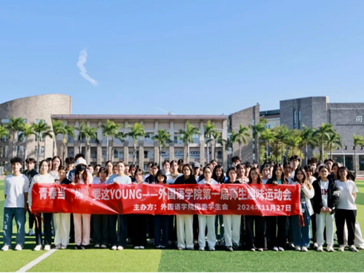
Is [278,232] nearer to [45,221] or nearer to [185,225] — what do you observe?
[185,225]

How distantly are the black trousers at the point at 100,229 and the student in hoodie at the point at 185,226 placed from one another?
4.88ft

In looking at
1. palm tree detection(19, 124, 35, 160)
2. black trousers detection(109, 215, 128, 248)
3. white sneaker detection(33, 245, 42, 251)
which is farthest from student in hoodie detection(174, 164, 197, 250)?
palm tree detection(19, 124, 35, 160)

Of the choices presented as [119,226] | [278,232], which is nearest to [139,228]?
[119,226]

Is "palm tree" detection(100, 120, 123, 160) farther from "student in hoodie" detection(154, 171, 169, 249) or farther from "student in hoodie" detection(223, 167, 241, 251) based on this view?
"student in hoodie" detection(223, 167, 241, 251)

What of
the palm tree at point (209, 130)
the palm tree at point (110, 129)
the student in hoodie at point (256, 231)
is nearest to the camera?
the student in hoodie at point (256, 231)

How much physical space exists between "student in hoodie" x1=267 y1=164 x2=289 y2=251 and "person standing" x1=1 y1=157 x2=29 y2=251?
198 inches

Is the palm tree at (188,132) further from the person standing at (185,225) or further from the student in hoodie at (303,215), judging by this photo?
the student in hoodie at (303,215)

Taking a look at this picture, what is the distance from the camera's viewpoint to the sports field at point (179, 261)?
17.8 ft

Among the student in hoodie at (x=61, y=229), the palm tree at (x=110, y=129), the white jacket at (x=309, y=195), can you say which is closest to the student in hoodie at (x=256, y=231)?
the white jacket at (x=309, y=195)

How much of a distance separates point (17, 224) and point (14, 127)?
54.4 meters

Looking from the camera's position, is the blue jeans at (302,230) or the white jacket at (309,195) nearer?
the blue jeans at (302,230)

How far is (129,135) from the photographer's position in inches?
2050

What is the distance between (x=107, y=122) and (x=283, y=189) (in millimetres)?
46538

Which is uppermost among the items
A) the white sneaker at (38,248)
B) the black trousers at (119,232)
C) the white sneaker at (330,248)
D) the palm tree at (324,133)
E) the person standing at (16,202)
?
the palm tree at (324,133)
